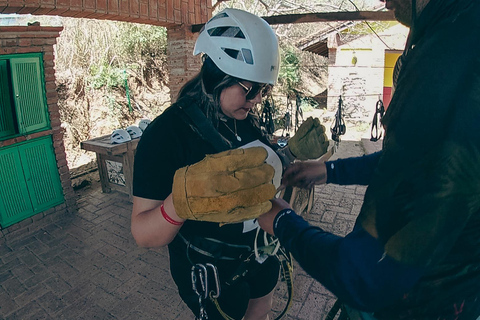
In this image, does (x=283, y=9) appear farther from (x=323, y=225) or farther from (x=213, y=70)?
(x=213, y=70)

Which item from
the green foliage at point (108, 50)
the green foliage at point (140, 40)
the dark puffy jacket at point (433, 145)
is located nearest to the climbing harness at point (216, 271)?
the dark puffy jacket at point (433, 145)

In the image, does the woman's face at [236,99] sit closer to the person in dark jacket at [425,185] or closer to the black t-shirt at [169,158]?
the black t-shirt at [169,158]

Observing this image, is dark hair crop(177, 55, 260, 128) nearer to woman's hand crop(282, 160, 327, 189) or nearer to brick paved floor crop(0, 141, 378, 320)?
woman's hand crop(282, 160, 327, 189)

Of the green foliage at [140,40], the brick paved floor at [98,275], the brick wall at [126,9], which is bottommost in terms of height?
the brick paved floor at [98,275]

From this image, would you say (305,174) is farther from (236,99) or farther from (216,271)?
(216,271)

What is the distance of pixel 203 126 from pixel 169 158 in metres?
0.26

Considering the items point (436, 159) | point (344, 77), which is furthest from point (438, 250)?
point (344, 77)

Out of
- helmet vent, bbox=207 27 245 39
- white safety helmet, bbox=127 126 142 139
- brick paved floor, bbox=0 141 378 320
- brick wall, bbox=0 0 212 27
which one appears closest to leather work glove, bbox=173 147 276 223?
helmet vent, bbox=207 27 245 39

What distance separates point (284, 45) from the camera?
66.8ft

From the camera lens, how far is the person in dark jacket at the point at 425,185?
28.2 inches

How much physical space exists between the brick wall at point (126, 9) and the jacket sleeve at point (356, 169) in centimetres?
368

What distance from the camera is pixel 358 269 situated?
0.84 metres

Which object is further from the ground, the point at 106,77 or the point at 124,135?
the point at 106,77

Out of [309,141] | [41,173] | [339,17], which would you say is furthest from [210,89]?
[41,173]
